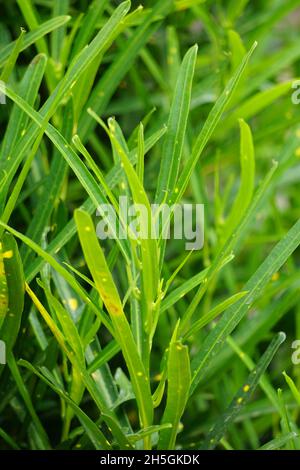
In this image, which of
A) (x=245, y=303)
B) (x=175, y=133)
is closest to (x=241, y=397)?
(x=245, y=303)

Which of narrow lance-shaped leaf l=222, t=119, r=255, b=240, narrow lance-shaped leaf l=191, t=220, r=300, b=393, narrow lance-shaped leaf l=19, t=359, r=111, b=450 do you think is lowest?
narrow lance-shaped leaf l=19, t=359, r=111, b=450

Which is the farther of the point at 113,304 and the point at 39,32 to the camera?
the point at 39,32

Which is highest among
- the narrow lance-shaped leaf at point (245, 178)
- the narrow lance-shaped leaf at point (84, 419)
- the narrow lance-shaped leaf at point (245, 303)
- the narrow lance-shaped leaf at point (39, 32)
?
the narrow lance-shaped leaf at point (39, 32)

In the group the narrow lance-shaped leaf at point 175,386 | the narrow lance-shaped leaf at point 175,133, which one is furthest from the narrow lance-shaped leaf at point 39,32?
the narrow lance-shaped leaf at point 175,386

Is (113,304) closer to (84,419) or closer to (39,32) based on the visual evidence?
(84,419)

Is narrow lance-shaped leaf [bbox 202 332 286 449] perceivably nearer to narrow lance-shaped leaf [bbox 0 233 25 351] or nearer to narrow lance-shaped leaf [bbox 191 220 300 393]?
narrow lance-shaped leaf [bbox 191 220 300 393]

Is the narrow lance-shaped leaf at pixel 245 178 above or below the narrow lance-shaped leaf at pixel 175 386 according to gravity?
above

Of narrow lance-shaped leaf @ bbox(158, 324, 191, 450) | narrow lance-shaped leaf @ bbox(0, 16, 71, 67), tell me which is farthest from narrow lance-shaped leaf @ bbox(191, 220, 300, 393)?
narrow lance-shaped leaf @ bbox(0, 16, 71, 67)

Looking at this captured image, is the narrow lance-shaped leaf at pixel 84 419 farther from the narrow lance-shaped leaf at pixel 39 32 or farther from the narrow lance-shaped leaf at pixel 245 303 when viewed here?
the narrow lance-shaped leaf at pixel 39 32

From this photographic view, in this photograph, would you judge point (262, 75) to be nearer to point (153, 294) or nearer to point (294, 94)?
point (294, 94)

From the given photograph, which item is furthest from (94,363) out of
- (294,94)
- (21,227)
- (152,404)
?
(294,94)

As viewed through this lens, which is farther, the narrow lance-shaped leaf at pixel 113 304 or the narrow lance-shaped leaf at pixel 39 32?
the narrow lance-shaped leaf at pixel 39 32
